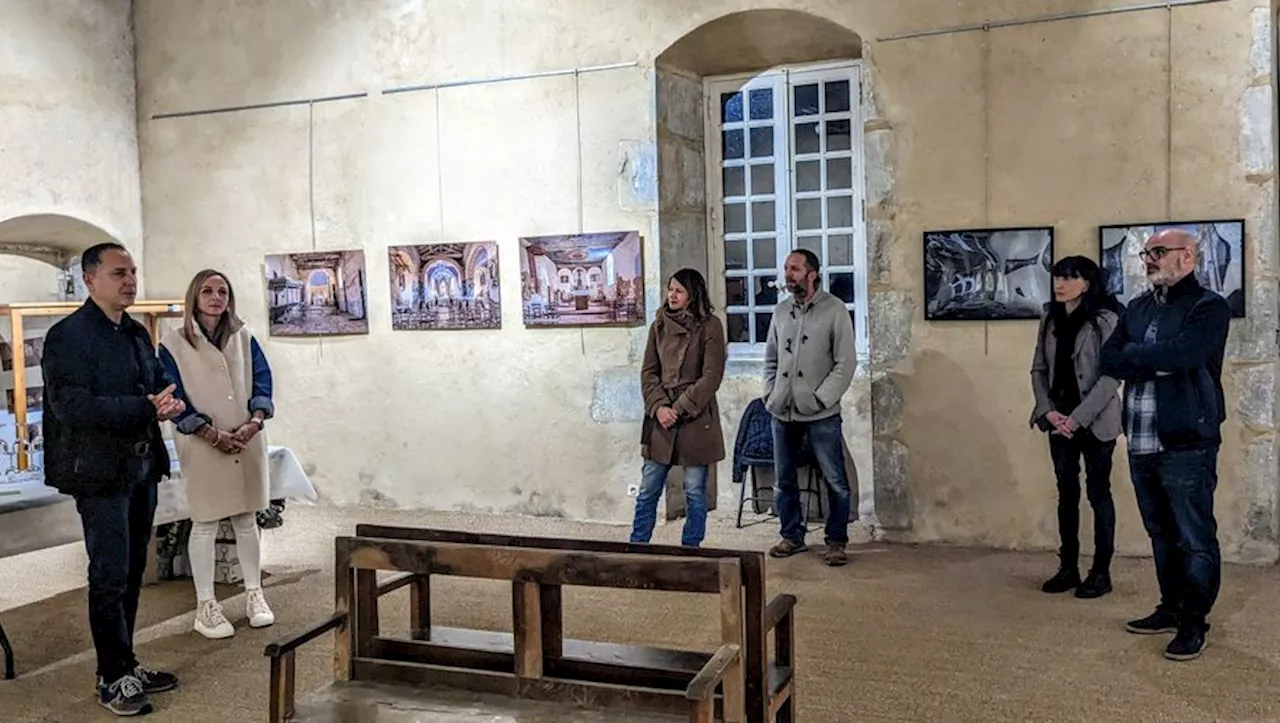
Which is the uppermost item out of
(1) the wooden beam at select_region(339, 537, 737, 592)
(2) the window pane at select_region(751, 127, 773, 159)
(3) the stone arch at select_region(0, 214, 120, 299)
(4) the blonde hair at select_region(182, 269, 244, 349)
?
(2) the window pane at select_region(751, 127, 773, 159)

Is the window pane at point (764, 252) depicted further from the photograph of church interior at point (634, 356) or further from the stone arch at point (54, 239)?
the stone arch at point (54, 239)

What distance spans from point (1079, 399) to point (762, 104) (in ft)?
10.2

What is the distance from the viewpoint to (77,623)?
4824 mm

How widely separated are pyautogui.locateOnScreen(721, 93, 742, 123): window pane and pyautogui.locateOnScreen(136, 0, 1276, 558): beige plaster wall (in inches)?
31.8

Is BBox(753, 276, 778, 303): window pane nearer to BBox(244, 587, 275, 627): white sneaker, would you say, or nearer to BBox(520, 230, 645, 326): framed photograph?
BBox(520, 230, 645, 326): framed photograph

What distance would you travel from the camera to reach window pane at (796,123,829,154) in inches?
274

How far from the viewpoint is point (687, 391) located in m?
5.18

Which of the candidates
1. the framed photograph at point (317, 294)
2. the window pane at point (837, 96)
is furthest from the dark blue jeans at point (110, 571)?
the window pane at point (837, 96)

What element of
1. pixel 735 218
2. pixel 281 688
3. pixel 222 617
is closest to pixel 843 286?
pixel 735 218

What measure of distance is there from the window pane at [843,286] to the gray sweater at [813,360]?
4.43 ft

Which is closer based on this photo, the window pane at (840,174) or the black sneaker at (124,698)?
the black sneaker at (124,698)

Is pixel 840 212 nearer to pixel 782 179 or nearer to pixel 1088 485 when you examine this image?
pixel 782 179

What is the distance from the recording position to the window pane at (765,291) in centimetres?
711

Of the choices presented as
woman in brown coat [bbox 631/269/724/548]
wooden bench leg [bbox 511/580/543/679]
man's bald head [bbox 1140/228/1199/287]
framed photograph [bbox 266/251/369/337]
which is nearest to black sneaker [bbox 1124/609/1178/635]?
man's bald head [bbox 1140/228/1199/287]
